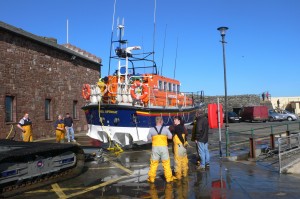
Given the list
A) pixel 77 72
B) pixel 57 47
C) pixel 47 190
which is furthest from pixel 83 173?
pixel 77 72

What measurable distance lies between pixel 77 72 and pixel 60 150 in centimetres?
1829

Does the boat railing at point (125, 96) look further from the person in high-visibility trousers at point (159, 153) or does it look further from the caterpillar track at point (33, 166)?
the person in high-visibility trousers at point (159, 153)

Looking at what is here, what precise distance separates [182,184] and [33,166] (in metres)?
3.42

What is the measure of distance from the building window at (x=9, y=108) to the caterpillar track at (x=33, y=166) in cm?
1051

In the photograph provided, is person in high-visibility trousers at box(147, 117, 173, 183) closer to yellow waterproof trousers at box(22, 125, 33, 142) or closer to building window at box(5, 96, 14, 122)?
yellow waterproof trousers at box(22, 125, 33, 142)

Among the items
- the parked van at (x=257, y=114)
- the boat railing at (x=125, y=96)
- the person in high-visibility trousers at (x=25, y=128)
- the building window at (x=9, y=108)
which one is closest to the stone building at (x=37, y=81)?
the building window at (x=9, y=108)

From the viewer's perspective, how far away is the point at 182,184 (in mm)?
8312

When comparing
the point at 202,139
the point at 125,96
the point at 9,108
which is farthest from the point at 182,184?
the point at 9,108

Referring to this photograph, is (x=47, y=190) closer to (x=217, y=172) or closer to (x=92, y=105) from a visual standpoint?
(x=217, y=172)

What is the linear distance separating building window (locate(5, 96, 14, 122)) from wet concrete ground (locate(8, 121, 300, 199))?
9.52m

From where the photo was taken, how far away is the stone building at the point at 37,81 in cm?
1888

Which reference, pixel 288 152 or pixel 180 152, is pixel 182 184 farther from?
pixel 288 152

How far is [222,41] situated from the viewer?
42.8 ft

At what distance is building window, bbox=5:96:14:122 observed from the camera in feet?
61.8
